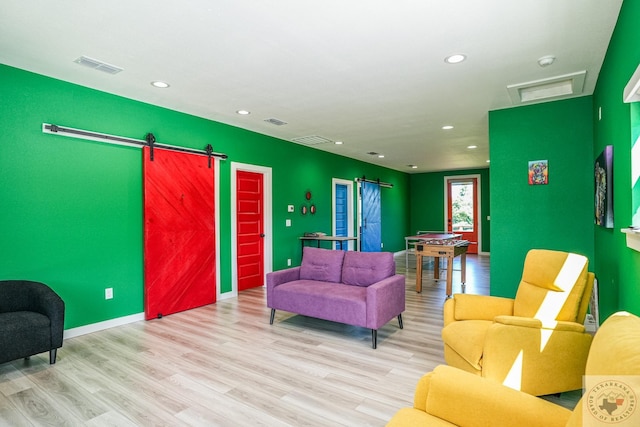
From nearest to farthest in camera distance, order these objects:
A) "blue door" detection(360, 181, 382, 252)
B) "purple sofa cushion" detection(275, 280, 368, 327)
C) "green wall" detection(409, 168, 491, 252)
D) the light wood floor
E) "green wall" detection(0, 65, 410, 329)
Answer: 1. the light wood floor
2. "green wall" detection(0, 65, 410, 329)
3. "purple sofa cushion" detection(275, 280, 368, 327)
4. "blue door" detection(360, 181, 382, 252)
5. "green wall" detection(409, 168, 491, 252)

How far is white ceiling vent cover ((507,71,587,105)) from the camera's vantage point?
355cm

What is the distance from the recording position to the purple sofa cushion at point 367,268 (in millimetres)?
3809

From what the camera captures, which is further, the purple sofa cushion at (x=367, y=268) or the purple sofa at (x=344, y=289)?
the purple sofa cushion at (x=367, y=268)

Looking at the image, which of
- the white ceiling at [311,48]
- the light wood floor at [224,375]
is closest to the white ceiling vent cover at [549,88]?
the white ceiling at [311,48]

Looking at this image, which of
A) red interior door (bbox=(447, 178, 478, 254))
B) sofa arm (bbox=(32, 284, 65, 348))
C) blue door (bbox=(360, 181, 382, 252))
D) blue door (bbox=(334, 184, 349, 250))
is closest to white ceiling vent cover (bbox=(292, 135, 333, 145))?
blue door (bbox=(334, 184, 349, 250))

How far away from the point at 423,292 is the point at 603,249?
2.72 meters

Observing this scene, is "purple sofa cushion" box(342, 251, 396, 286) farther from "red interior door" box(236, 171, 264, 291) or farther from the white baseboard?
the white baseboard

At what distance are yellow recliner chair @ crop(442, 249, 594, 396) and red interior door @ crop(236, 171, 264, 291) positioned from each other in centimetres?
369

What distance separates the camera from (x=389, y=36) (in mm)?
2715

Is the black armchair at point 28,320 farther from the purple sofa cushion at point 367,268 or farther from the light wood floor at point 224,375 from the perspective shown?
the purple sofa cushion at point 367,268

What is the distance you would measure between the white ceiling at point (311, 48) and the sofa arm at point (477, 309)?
82.1 inches

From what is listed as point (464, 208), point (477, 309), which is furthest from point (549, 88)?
point (464, 208)

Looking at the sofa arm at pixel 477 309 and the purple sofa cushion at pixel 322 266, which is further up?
the purple sofa cushion at pixel 322 266

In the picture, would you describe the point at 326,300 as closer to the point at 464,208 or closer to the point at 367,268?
the point at 367,268
